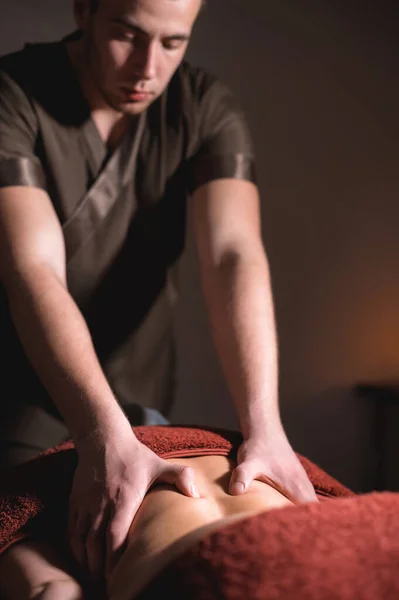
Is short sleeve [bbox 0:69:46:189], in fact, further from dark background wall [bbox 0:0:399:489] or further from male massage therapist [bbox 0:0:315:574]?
dark background wall [bbox 0:0:399:489]

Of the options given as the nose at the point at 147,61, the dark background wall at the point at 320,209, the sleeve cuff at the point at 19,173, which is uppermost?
the nose at the point at 147,61

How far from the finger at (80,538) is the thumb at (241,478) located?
0.18m

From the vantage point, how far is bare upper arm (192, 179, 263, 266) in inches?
50.8

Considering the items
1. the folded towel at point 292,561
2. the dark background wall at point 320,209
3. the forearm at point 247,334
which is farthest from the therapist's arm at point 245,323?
the dark background wall at point 320,209

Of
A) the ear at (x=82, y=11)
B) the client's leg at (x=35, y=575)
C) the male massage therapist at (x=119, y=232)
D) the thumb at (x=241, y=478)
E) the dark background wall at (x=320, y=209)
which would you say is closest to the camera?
the client's leg at (x=35, y=575)

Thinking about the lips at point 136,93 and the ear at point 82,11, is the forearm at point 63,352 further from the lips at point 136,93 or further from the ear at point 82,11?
the ear at point 82,11

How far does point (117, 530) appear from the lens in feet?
2.58

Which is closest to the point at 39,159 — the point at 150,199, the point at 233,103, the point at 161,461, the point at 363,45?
the point at 150,199

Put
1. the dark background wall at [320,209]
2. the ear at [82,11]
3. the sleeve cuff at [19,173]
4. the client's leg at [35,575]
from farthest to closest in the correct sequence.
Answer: the dark background wall at [320,209], the ear at [82,11], the sleeve cuff at [19,173], the client's leg at [35,575]

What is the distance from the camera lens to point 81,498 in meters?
0.85

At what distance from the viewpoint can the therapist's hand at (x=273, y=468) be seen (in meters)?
0.88

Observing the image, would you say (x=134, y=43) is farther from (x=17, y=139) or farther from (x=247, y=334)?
(x=247, y=334)

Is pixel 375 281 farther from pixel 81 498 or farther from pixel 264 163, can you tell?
pixel 81 498

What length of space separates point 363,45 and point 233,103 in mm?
996
